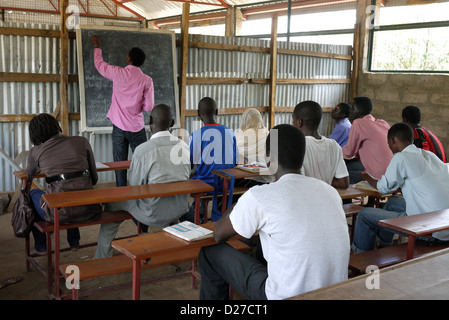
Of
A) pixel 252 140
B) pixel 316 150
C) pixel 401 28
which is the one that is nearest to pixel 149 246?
pixel 316 150

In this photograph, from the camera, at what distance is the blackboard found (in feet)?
18.9

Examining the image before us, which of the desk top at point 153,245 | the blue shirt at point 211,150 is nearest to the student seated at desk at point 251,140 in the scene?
the blue shirt at point 211,150

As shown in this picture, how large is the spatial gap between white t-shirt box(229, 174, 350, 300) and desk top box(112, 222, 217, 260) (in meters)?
0.43

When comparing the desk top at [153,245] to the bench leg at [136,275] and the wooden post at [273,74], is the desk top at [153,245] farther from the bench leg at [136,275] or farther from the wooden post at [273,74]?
the wooden post at [273,74]

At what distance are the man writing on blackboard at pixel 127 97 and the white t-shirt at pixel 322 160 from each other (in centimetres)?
268

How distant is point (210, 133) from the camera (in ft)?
14.1

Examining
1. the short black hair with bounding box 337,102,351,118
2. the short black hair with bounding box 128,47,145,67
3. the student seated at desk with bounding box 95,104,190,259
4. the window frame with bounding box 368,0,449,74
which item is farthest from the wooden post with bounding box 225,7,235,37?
the student seated at desk with bounding box 95,104,190,259

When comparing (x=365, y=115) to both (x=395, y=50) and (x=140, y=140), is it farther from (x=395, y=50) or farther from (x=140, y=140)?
(x=395, y=50)

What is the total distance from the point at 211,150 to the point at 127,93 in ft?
5.64

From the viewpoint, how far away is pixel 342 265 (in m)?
2.09

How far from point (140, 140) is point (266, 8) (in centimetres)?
999

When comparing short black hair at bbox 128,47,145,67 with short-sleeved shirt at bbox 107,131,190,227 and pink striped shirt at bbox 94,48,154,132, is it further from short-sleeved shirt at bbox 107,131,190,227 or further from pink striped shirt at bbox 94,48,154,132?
short-sleeved shirt at bbox 107,131,190,227

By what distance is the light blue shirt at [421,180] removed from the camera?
10.6 feet

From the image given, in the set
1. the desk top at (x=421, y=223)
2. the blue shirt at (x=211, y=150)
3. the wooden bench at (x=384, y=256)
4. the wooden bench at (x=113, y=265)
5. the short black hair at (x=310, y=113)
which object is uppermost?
the short black hair at (x=310, y=113)
